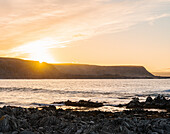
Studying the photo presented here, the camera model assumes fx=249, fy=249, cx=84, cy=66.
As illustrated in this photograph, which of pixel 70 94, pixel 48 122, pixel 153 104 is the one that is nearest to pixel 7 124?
pixel 48 122

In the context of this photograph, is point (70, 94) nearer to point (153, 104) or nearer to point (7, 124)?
point (153, 104)

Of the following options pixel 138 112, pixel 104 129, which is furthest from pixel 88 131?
pixel 138 112

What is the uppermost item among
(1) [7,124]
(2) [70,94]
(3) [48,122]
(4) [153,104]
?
(1) [7,124]

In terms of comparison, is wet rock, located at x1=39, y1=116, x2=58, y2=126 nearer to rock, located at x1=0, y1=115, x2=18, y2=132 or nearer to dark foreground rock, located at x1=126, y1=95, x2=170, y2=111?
rock, located at x1=0, y1=115, x2=18, y2=132

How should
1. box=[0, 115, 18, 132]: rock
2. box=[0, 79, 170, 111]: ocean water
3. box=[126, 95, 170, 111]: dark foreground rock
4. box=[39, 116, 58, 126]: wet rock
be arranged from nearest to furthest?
box=[0, 115, 18, 132]: rock
box=[39, 116, 58, 126]: wet rock
box=[126, 95, 170, 111]: dark foreground rock
box=[0, 79, 170, 111]: ocean water

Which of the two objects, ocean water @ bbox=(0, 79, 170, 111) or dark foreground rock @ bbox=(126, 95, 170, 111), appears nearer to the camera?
dark foreground rock @ bbox=(126, 95, 170, 111)

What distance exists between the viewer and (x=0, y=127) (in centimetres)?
1373

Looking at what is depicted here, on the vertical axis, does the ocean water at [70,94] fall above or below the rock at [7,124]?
below

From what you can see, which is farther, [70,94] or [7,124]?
[70,94]

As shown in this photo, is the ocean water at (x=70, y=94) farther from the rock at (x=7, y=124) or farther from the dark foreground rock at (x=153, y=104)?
the rock at (x=7, y=124)

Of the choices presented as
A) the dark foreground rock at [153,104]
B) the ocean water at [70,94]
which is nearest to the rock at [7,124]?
the ocean water at [70,94]

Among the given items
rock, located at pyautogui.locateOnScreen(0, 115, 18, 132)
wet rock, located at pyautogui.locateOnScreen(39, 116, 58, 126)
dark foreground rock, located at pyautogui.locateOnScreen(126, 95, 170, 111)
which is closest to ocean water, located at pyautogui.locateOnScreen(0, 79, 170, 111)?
dark foreground rock, located at pyautogui.locateOnScreen(126, 95, 170, 111)

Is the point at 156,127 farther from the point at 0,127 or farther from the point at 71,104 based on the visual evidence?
the point at 71,104

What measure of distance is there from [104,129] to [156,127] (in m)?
3.07
